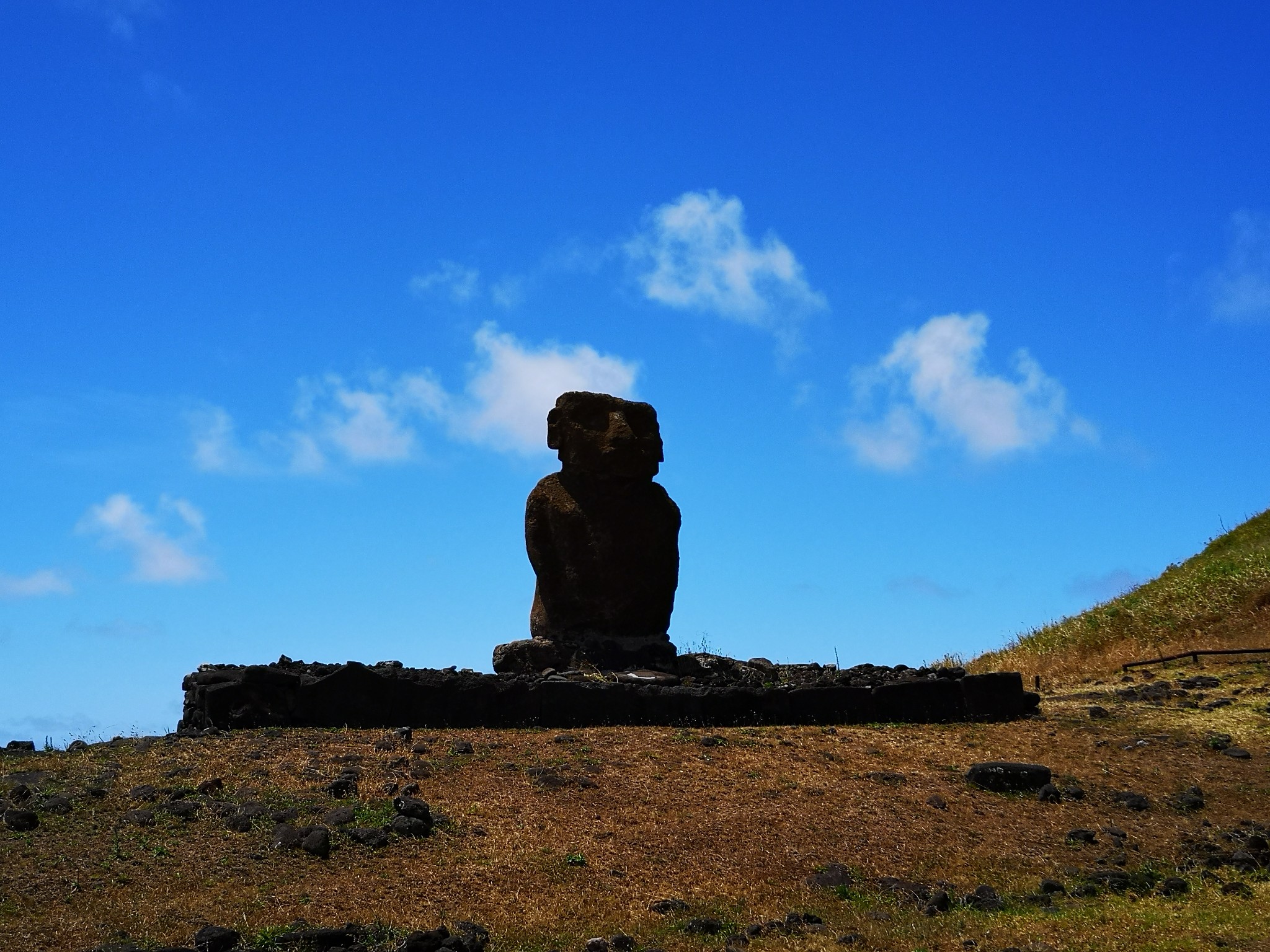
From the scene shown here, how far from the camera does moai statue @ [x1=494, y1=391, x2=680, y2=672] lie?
16.4 m

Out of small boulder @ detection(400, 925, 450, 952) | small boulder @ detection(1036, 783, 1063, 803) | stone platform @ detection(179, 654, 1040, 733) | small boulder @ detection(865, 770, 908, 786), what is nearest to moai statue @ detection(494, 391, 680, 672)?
stone platform @ detection(179, 654, 1040, 733)

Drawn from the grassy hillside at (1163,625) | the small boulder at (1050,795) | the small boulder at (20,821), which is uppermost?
the grassy hillside at (1163,625)

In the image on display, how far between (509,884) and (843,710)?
5932 millimetres

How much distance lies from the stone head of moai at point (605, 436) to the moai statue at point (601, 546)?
0.01 meters

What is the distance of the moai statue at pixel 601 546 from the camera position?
53.7 ft

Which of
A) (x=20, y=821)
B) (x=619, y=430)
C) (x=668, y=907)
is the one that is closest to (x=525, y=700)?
(x=619, y=430)

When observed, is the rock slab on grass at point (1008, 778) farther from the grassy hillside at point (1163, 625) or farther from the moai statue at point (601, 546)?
the grassy hillside at point (1163, 625)

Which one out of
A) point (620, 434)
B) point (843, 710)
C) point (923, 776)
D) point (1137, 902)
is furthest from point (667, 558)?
point (1137, 902)

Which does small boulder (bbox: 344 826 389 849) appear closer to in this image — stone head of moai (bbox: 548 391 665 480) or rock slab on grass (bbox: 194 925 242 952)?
rock slab on grass (bbox: 194 925 242 952)

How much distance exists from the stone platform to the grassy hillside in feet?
20.8

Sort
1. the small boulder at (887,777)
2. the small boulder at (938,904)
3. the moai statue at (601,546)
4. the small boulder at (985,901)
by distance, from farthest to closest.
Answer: the moai statue at (601,546) → the small boulder at (887,777) → the small boulder at (985,901) → the small boulder at (938,904)

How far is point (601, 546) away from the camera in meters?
16.4

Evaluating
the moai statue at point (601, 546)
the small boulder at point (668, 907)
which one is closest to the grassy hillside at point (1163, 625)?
the moai statue at point (601, 546)

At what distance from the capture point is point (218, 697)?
1367 cm
